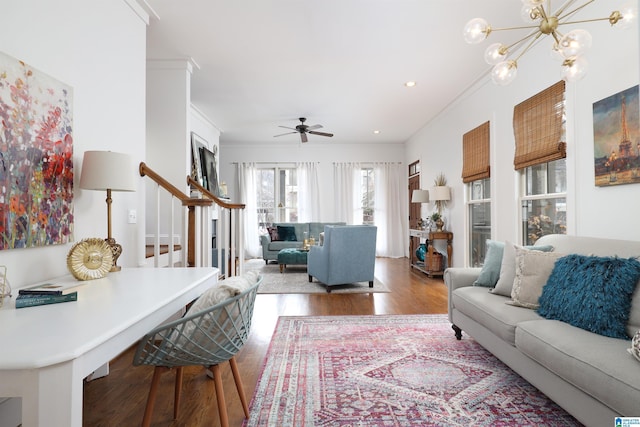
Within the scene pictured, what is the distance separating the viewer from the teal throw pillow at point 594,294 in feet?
5.69

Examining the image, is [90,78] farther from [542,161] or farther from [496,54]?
[542,161]

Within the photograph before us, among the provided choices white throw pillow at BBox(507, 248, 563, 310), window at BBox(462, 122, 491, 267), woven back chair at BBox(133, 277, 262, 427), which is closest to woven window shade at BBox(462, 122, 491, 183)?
window at BBox(462, 122, 491, 267)

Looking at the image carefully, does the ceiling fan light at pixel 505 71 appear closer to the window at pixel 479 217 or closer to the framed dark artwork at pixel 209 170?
the window at pixel 479 217

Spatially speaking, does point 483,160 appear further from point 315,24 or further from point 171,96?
point 171,96

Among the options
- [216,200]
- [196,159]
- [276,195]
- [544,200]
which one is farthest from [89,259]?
[276,195]

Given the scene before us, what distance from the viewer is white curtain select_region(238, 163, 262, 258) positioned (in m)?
8.54

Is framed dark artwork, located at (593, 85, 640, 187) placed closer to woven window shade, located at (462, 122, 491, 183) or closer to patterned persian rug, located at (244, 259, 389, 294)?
woven window shade, located at (462, 122, 491, 183)

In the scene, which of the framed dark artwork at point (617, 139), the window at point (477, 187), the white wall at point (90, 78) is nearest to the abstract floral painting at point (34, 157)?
the white wall at point (90, 78)

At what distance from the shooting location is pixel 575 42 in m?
1.88

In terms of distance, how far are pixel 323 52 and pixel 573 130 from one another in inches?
99.1

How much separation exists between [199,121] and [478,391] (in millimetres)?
5809

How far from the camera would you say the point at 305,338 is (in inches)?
116

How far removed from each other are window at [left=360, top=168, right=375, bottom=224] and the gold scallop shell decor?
711 centimetres

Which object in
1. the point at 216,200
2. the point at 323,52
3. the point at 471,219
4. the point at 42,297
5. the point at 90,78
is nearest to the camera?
the point at 42,297
